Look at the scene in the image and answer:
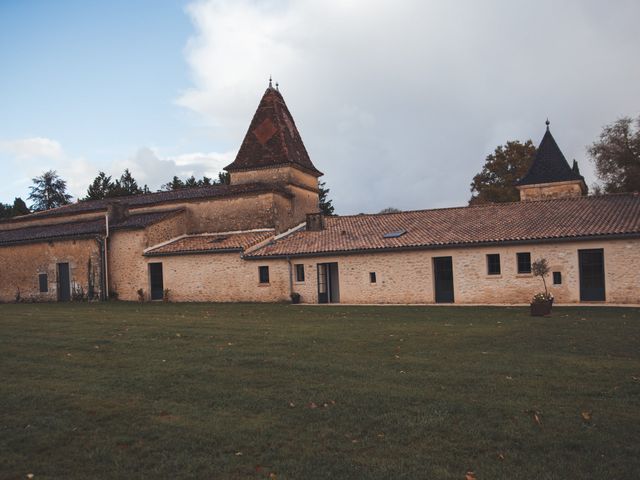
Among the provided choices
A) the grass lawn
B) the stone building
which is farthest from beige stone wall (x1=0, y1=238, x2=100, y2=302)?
→ the grass lawn

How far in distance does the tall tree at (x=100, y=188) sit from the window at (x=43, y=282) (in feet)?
98.7

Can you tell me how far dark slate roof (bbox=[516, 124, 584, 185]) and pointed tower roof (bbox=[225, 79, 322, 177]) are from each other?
14.9 meters

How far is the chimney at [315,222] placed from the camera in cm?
3158

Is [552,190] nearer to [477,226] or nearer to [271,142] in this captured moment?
[477,226]

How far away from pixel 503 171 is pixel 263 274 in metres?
28.7

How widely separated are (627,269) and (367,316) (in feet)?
35.4

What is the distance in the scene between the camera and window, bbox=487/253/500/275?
78.9 feet

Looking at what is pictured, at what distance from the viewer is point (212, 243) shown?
99.5 feet

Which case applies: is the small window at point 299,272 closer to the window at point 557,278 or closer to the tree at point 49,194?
the window at point 557,278

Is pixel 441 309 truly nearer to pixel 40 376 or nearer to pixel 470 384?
pixel 470 384

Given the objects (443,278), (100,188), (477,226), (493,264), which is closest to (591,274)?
(493,264)

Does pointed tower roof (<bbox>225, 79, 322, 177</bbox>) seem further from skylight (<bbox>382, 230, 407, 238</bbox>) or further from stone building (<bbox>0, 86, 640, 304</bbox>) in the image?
skylight (<bbox>382, 230, 407, 238</bbox>)

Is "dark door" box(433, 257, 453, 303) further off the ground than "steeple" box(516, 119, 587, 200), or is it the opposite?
"steeple" box(516, 119, 587, 200)

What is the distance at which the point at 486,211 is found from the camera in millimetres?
28250
